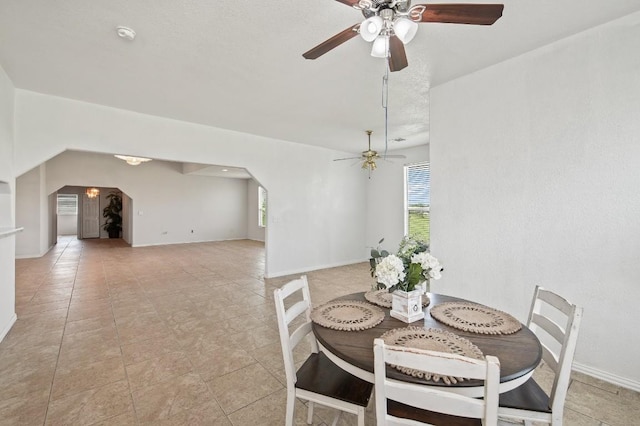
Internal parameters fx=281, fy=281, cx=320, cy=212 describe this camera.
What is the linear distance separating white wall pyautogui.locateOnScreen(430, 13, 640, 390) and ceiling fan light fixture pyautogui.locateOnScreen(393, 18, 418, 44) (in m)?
1.66

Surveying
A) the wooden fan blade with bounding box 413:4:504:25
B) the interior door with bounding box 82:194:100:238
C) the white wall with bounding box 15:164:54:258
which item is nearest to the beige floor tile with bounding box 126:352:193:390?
the wooden fan blade with bounding box 413:4:504:25

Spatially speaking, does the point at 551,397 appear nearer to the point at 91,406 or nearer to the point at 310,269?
the point at 91,406

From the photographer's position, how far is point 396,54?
67.8 inches

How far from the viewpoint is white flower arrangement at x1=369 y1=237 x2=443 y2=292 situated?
1487mm

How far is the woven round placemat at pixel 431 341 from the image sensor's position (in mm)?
1208

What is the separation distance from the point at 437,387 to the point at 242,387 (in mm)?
1682

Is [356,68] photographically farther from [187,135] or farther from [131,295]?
[131,295]

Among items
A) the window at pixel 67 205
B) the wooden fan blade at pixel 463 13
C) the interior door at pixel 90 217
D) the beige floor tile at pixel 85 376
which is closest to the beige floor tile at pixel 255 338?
the beige floor tile at pixel 85 376

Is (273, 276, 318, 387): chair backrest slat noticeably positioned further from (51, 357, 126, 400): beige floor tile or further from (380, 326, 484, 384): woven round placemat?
(51, 357, 126, 400): beige floor tile

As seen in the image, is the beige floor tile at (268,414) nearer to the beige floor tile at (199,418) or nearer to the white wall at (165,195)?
the beige floor tile at (199,418)

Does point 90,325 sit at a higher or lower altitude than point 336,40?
lower

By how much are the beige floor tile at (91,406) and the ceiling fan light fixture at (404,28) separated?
2.92 m

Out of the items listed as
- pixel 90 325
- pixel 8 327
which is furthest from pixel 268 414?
pixel 8 327

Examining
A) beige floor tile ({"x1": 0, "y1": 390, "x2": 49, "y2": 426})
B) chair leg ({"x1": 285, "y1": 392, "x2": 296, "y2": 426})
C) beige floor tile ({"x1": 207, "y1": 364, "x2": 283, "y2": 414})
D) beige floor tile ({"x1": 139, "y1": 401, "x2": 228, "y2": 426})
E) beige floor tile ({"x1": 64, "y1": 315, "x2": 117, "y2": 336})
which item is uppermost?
chair leg ({"x1": 285, "y1": 392, "x2": 296, "y2": 426})
